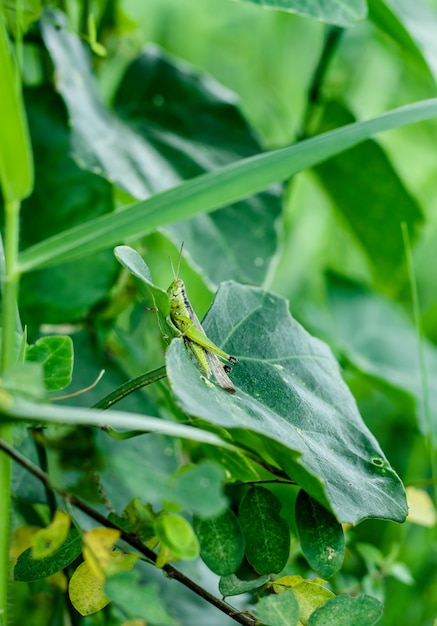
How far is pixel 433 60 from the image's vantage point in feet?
2.87

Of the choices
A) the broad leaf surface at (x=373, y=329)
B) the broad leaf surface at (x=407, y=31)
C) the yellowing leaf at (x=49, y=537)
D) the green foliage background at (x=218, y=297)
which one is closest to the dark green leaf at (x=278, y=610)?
the green foliage background at (x=218, y=297)

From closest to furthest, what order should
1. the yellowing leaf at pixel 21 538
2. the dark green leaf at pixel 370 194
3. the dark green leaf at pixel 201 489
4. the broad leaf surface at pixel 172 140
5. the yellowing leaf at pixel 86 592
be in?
the dark green leaf at pixel 201 489 < the yellowing leaf at pixel 86 592 < the yellowing leaf at pixel 21 538 < the broad leaf surface at pixel 172 140 < the dark green leaf at pixel 370 194

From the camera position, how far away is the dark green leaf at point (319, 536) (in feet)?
1.35

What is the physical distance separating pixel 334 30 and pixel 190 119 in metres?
0.27

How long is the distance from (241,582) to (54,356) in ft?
0.58

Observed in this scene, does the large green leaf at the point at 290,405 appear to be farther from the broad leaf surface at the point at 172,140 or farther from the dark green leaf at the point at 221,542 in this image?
the broad leaf surface at the point at 172,140

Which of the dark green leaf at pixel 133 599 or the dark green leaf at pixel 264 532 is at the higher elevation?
the dark green leaf at pixel 133 599

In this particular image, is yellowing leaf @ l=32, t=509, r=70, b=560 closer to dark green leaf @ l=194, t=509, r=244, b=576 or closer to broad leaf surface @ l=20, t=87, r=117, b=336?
dark green leaf @ l=194, t=509, r=244, b=576

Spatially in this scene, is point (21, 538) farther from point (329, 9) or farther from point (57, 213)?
point (329, 9)

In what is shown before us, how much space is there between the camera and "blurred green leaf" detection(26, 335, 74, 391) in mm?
409

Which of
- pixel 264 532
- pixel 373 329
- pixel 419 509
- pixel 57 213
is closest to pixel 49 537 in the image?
pixel 264 532

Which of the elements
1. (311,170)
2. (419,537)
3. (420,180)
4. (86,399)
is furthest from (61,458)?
(420,180)

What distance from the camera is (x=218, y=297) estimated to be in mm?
496

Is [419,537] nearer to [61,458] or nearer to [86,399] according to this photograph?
[86,399]
